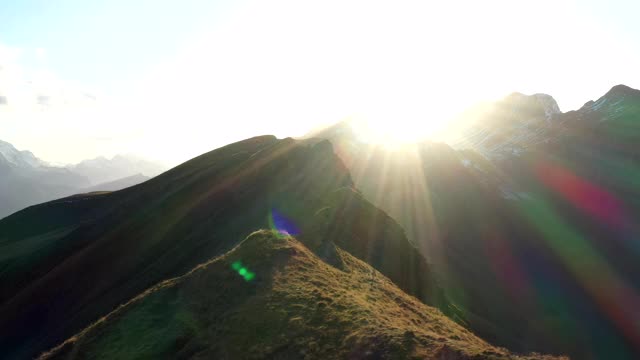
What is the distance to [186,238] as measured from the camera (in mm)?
73625

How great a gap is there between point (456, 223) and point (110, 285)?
13986 centimetres

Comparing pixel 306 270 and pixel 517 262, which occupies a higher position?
pixel 306 270

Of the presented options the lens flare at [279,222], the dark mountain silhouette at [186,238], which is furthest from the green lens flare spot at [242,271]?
the lens flare at [279,222]

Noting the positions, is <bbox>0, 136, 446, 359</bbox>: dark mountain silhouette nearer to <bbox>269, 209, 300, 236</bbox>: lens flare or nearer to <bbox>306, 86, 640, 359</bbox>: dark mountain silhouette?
<bbox>269, 209, 300, 236</bbox>: lens flare

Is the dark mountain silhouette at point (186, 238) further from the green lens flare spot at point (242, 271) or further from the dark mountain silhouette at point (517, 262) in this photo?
the dark mountain silhouette at point (517, 262)

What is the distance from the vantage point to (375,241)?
57781mm

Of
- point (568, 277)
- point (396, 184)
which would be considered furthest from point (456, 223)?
point (568, 277)

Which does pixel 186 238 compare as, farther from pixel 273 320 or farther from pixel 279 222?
pixel 273 320

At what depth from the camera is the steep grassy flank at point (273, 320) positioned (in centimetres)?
2153

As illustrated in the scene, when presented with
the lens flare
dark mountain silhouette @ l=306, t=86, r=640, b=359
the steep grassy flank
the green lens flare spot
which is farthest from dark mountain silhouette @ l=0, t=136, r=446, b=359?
dark mountain silhouette @ l=306, t=86, r=640, b=359

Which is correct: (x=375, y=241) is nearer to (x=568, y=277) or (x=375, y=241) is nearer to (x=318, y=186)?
(x=318, y=186)

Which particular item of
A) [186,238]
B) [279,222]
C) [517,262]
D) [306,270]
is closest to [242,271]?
[306,270]

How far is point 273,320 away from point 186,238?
52.6 m

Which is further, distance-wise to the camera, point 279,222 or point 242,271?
point 279,222
